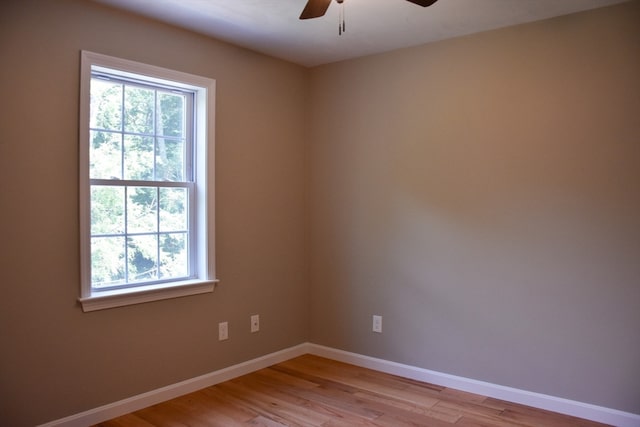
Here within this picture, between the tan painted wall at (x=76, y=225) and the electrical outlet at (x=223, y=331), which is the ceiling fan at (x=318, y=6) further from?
the electrical outlet at (x=223, y=331)

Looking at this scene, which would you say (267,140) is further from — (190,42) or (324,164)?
(190,42)

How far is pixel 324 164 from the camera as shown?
13.1ft

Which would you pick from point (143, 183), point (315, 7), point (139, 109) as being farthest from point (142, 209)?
point (315, 7)

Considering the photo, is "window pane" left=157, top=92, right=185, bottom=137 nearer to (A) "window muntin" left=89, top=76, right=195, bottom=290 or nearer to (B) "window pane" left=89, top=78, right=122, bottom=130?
(A) "window muntin" left=89, top=76, right=195, bottom=290

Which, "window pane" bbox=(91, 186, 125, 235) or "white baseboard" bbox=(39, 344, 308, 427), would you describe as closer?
"white baseboard" bbox=(39, 344, 308, 427)

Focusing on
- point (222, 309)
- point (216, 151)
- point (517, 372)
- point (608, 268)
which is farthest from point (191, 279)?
point (608, 268)

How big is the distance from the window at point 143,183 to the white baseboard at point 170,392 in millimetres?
588

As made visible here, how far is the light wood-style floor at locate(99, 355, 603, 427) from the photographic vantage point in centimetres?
279

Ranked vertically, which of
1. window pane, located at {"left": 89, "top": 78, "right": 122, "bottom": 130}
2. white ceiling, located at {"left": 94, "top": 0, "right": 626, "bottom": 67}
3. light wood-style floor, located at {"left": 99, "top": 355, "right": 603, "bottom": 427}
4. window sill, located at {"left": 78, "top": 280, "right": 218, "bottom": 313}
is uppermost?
white ceiling, located at {"left": 94, "top": 0, "right": 626, "bottom": 67}

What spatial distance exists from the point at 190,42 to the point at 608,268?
2929mm

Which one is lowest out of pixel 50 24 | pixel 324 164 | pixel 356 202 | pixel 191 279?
pixel 191 279

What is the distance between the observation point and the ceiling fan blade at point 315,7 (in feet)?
7.04

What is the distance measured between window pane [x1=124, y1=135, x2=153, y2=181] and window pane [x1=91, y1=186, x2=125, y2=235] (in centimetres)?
13

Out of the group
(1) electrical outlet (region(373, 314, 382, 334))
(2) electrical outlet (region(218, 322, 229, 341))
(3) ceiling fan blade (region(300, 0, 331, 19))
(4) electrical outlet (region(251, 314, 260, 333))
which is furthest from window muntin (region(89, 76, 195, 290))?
(1) electrical outlet (region(373, 314, 382, 334))
